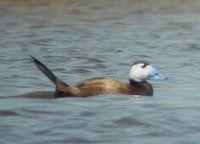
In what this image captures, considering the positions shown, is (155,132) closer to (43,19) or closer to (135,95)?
(135,95)

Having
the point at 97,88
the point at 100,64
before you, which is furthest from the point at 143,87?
the point at 100,64

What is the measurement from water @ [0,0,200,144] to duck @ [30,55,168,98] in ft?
0.55

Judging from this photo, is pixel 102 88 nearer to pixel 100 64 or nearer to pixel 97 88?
pixel 97 88

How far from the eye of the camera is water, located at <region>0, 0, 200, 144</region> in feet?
29.9

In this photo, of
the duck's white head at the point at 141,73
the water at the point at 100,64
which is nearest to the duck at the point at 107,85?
the duck's white head at the point at 141,73

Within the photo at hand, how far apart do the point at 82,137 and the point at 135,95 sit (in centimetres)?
267

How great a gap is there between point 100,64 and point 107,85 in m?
3.51

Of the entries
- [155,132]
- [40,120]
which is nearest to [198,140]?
[155,132]

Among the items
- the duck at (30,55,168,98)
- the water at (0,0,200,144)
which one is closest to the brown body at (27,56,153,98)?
the duck at (30,55,168,98)

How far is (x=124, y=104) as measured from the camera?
10.7 m

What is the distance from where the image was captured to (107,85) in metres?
11.3

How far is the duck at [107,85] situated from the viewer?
440 inches

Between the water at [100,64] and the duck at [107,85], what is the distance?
0.17 metres

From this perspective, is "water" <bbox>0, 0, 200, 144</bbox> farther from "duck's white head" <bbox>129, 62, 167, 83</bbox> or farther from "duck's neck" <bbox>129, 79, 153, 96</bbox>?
"duck's white head" <bbox>129, 62, 167, 83</bbox>
